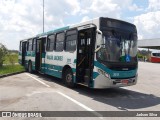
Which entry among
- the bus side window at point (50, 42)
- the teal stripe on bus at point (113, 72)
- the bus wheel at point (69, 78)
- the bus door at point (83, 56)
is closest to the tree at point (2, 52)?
the bus side window at point (50, 42)

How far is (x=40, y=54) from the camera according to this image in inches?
649

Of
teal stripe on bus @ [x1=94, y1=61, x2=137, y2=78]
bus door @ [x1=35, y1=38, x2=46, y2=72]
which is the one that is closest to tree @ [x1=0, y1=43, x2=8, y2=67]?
bus door @ [x1=35, y1=38, x2=46, y2=72]

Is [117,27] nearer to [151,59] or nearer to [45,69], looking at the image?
[45,69]

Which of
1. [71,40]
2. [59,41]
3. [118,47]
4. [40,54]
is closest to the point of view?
[118,47]

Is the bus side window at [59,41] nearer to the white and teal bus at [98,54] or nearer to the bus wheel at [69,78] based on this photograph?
the white and teal bus at [98,54]

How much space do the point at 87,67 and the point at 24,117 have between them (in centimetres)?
458

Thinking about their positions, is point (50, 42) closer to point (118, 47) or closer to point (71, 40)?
point (71, 40)

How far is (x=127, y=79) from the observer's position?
993 centimetres

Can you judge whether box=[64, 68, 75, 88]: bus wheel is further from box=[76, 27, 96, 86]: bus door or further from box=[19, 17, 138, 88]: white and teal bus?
box=[76, 27, 96, 86]: bus door

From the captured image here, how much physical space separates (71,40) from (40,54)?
5483 millimetres

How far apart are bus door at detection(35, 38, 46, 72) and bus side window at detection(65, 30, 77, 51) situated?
388cm

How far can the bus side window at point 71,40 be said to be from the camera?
11212 mm

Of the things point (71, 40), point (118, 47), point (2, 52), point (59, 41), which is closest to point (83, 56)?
point (71, 40)

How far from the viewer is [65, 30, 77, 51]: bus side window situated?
11.2 m
